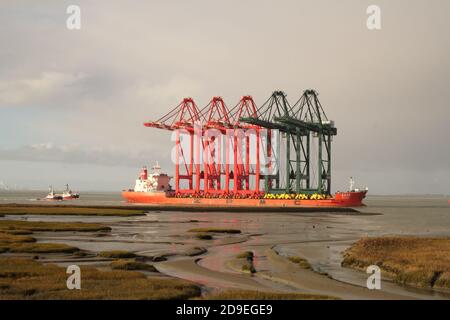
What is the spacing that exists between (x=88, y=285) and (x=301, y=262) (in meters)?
12.3

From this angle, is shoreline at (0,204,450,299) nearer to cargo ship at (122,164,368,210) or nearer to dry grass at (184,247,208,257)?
dry grass at (184,247,208,257)

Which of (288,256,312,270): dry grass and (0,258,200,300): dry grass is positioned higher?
(0,258,200,300): dry grass

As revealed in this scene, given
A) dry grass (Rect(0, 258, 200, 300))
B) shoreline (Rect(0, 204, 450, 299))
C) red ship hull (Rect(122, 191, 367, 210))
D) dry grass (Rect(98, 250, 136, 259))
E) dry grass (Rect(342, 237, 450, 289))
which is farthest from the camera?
red ship hull (Rect(122, 191, 367, 210))

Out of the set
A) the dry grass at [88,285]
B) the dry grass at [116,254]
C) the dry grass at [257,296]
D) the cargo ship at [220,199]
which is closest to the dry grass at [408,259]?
the dry grass at [257,296]

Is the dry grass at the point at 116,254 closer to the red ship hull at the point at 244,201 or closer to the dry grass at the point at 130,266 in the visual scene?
the dry grass at the point at 130,266

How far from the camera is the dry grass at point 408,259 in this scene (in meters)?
21.2

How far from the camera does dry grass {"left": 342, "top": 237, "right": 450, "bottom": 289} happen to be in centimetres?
2125

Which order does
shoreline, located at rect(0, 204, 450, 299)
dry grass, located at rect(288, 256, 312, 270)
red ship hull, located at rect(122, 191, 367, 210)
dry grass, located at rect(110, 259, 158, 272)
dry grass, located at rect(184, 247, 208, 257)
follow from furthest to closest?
1. red ship hull, located at rect(122, 191, 367, 210)
2. dry grass, located at rect(184, 247, 208, 257)
3. dry grass, located at rect(288, 256, 312, 270)
4. dry grass, located at rect(110, 259, 158, 272)
5. shoreline, located at rect(0, 204, 450, 299)

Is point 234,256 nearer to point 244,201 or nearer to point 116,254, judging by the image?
point 116,254

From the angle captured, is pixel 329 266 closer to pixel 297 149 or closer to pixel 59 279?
pixel 59 279

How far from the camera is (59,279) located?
19047 millimetres

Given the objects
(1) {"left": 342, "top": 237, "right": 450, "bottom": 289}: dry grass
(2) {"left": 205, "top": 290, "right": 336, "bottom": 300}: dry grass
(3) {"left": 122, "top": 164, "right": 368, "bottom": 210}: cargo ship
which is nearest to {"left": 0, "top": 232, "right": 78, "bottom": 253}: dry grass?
(2) {"left": 205, "top": 290, "right": 336, "bottom": 300}: dry grass

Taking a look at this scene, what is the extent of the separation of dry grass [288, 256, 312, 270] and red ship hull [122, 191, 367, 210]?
71524 mm

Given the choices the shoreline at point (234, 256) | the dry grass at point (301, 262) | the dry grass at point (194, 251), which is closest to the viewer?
the shoreline at point (234, 256)
